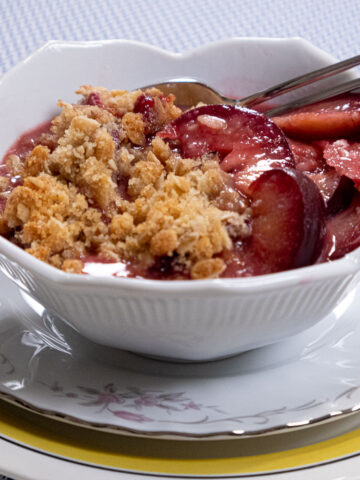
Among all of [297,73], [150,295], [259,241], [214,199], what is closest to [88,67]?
[297,73]

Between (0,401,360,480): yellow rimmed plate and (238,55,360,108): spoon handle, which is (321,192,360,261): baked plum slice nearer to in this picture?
(0,401,360,480): yellow rimmed plate

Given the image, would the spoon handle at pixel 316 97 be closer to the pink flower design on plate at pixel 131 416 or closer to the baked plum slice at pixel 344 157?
the baked plum slice at pixel 344 157

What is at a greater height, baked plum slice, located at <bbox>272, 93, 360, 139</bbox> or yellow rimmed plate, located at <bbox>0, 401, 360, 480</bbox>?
baked plum slice, located at <bbox>272, 93, 360, 139</bbox>

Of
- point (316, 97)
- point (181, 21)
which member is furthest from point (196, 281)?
point (181, 21)

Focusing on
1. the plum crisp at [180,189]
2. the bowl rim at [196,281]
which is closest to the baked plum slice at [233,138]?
the plum crisp at [180,189]

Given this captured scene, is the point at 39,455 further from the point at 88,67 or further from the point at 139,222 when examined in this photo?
the point at 88,67

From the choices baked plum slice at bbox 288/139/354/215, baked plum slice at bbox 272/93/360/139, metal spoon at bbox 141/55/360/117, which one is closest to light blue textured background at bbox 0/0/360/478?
metal spoon at bbox 141/55/360/117

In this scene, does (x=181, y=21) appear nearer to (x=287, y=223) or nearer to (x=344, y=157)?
(x=344, y=157)
